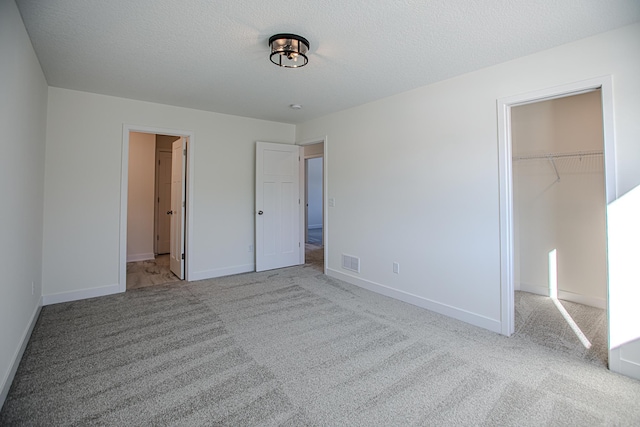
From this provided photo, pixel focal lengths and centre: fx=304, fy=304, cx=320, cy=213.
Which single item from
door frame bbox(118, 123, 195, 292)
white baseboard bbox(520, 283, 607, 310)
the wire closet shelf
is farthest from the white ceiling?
white baseboard bbox(520, 283, 607, 310)

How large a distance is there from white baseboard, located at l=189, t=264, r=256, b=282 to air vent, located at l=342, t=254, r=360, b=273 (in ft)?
4.97

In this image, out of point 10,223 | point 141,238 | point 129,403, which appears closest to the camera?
point 129,403

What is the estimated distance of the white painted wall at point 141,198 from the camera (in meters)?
5.70

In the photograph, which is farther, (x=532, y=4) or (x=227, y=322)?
(x=227, y=322)

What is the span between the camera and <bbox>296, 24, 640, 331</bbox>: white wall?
2.18 metres

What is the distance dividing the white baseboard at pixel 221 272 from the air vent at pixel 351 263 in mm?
1515

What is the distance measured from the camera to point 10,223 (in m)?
2.01

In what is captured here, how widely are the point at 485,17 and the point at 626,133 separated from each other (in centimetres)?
126

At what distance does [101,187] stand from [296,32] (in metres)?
3.04

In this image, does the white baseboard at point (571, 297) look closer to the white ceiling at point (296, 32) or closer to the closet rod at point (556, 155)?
the closet rod at point (556, 155)

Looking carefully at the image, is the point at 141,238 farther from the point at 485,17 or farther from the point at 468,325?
the point at 485,17

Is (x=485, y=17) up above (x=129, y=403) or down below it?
above

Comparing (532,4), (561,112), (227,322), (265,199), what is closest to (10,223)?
(227,322)

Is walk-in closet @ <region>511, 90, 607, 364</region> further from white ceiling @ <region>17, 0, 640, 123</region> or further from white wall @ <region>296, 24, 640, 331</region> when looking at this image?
white ceiling @ <region>17, 0, 640, 123</region>
